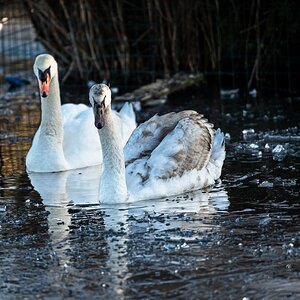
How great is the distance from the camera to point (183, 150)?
413 inches

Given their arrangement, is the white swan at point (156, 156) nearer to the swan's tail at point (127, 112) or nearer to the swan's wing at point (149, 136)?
the swan's wing at point (149, 136)

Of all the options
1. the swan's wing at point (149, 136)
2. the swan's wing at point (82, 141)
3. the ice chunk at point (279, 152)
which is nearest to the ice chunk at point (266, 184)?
the swan's wing at point (149, 136)

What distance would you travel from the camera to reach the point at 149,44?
1864cm

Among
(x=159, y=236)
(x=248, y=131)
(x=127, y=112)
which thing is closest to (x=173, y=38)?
(x=127, y=112)

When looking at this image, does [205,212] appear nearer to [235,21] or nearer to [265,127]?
[265,127]

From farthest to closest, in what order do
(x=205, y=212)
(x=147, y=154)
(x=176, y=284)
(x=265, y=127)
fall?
(x=265, y=127)
(x=147, y=154)
(x=205, y=212)
(x=176, y=284)

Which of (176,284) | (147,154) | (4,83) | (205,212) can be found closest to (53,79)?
(147,154)

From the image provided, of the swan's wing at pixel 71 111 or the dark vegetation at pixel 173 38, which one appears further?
the dark vegetation at pixel 173 38

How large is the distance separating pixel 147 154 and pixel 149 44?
328 inches

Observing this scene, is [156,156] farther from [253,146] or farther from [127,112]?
[127,112]

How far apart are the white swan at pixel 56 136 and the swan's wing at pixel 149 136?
148cm

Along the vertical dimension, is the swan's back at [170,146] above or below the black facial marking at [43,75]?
below

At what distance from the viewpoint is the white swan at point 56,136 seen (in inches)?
474

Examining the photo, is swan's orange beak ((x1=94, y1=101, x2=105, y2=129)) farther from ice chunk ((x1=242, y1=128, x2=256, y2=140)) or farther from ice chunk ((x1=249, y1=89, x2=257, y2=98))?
ice chunk ((x1=249, y1=89, x2=257, y2=98))
